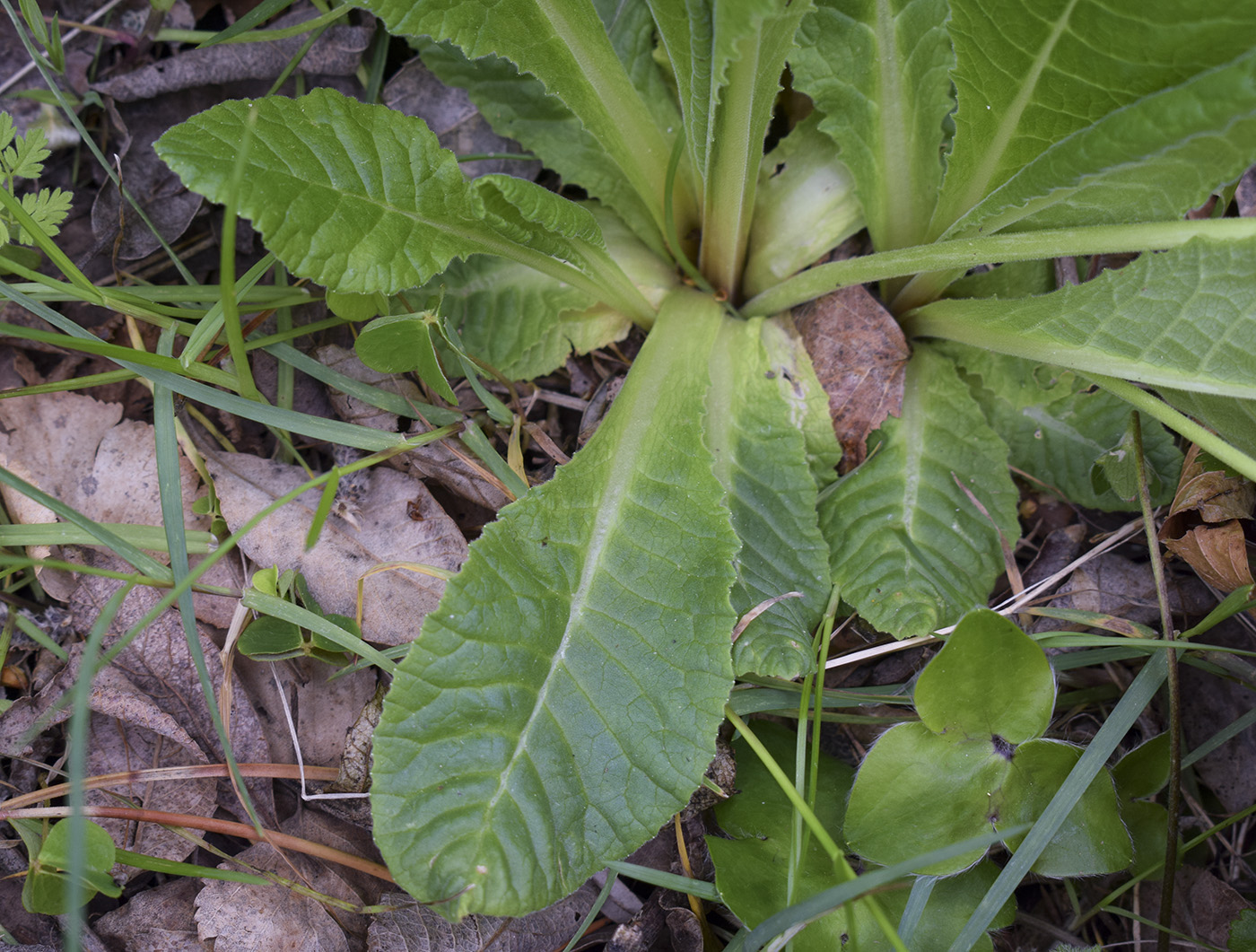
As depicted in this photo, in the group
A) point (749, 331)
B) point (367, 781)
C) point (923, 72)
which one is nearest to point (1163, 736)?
point (749, 331)

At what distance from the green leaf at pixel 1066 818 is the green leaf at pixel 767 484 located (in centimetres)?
52

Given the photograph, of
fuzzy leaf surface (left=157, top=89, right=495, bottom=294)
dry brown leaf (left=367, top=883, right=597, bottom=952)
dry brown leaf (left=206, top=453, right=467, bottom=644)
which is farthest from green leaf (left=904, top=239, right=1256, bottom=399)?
dry brown leaf (left=367, top=883, right=597, bottom=952)

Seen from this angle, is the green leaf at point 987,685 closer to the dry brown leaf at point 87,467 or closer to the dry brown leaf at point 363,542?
the dry brown leaf at point 363,542

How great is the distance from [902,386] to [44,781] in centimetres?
226

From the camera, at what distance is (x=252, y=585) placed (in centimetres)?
191

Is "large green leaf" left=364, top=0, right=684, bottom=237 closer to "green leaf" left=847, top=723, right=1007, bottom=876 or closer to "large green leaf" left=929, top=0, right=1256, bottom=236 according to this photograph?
"large green leaf" left=929, top=0, right=1256, bottom=236

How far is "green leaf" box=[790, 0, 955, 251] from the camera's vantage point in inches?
74.1

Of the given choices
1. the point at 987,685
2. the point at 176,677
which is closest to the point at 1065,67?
the point at 987,685

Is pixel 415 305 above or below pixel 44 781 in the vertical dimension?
above

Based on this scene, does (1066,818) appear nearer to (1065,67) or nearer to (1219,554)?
(1219,554)

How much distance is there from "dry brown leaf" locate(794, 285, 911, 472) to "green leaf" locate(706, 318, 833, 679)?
87 mm

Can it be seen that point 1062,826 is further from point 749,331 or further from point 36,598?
point 36,598

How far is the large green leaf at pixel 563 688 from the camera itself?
4.99ft

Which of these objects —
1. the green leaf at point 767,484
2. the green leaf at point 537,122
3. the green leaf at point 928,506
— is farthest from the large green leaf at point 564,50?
the green leaf at point 928,506
